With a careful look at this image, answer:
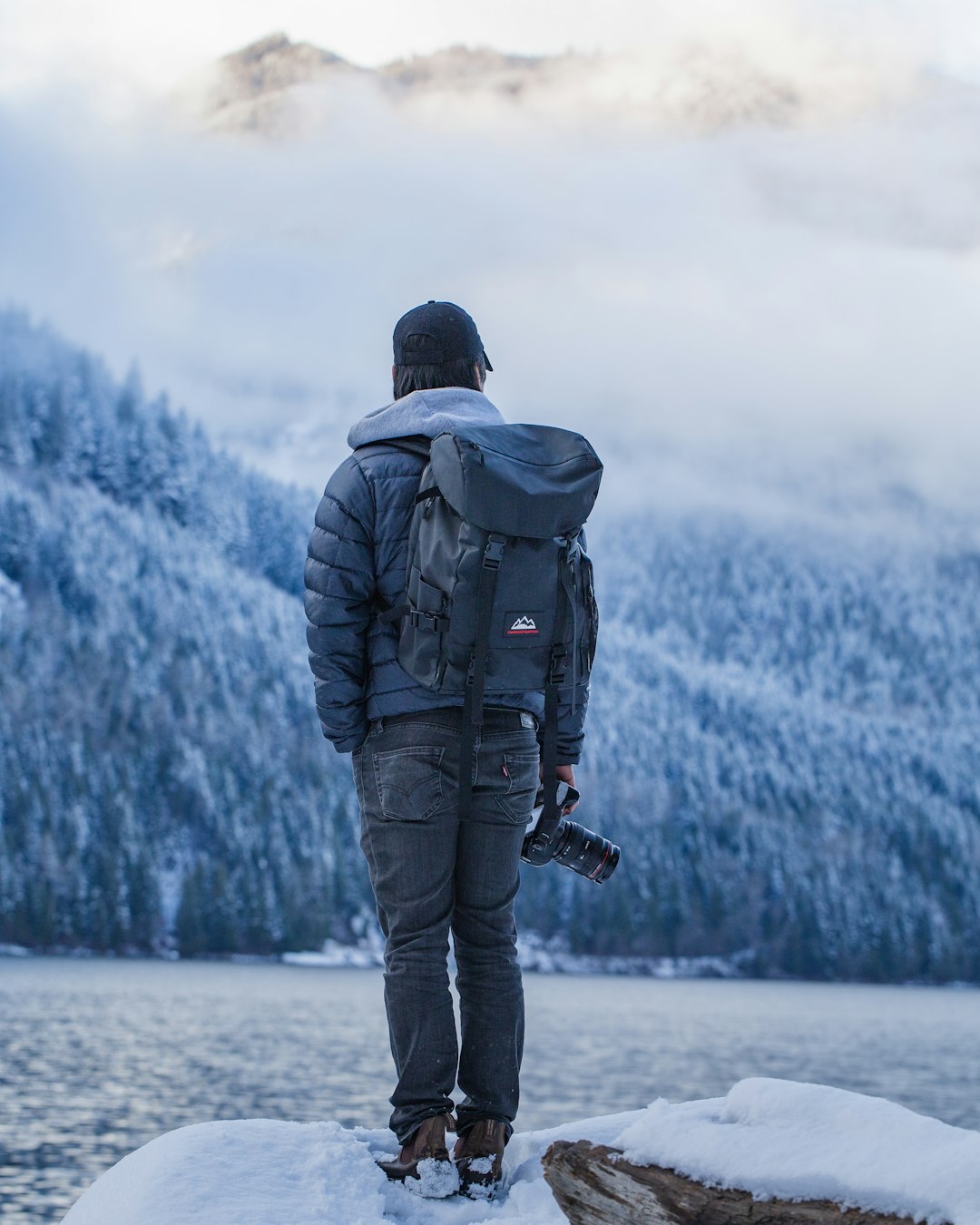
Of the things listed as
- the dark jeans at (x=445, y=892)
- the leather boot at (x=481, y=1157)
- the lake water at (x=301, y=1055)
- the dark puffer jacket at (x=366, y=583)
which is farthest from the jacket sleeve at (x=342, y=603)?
the lake water at (x=301, y=1055)

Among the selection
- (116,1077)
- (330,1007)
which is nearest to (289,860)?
(330,1007)

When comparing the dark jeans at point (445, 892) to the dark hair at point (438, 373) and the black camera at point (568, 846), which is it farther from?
the dark hair at point (438, 373)

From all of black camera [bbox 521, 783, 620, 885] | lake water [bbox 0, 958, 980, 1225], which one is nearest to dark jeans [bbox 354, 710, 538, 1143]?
black camera [bbox 521, 783, 620, 885]

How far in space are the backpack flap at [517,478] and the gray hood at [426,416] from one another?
0.22 metres

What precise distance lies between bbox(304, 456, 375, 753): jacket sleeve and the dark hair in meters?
0.54

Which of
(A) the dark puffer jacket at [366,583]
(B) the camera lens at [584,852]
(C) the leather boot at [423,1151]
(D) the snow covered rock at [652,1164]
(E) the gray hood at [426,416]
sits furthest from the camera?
(B) the camera lens at [584,852]

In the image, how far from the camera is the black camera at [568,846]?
4.74m

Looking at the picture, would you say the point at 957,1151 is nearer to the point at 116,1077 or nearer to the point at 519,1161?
the point at 519,1161

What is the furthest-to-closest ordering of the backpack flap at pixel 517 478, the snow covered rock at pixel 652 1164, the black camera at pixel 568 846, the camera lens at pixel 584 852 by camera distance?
the camera lens at pixel 584 852 < the black camera at pixel 568 846 < the backpack flap at pixel 517 478 < the snow covered rock at pixel 652 1164

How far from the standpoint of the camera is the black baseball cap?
4824mm

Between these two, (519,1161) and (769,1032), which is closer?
(519,1161)

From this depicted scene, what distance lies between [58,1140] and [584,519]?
39.3 m

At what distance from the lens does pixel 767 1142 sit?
359 centimetres

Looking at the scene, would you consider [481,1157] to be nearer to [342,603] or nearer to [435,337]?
[342,603]
